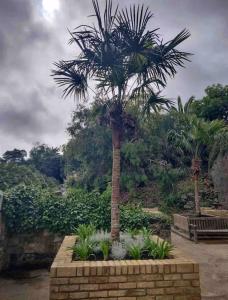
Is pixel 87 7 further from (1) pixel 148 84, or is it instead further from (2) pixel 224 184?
(2) pixel 224 184

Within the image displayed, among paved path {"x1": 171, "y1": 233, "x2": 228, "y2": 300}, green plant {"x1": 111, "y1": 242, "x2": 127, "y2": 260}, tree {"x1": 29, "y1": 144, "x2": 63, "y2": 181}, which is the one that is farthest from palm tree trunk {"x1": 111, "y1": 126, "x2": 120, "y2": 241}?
tree {"x1": 29, "y1": 144, "x2": 63, "y2": 181}

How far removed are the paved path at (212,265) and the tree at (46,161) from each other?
94.6 ft

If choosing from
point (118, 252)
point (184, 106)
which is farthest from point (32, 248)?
point (184, 106)

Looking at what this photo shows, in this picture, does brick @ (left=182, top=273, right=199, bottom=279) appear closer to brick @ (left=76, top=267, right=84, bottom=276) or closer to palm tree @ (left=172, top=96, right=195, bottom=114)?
brick @ (left=76, top=267, right=84, bottom=276)

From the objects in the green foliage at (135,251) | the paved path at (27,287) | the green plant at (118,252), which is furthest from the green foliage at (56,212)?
the green foliage at (135,251)

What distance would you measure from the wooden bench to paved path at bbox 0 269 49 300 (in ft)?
22.4

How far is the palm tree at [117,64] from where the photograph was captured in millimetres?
4840

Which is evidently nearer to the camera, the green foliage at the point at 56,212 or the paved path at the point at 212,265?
the paved path at the point at 212,265

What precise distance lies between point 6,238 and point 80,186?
1332cm

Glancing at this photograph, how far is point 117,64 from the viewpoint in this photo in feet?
16.5

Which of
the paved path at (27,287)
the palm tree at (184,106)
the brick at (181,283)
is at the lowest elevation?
the paved path at (27,287)

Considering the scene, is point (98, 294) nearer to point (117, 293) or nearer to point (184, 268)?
point (117, 293)

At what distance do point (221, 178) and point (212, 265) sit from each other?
435 inches

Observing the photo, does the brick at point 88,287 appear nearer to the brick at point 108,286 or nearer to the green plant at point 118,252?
the brick at point 108,286
